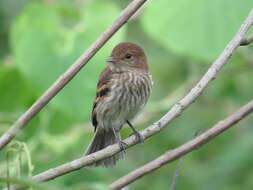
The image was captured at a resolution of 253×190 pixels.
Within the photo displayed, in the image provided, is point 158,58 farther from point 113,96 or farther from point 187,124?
point 113,96

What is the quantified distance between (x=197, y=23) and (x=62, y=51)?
3.10 ft

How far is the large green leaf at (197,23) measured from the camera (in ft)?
16.3

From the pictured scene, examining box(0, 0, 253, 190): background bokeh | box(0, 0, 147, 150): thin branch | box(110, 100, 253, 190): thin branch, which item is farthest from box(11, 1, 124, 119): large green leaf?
box(110, 100, 253, 190): thin branch

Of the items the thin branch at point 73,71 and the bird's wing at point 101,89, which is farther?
the bird's wing at point 101,89

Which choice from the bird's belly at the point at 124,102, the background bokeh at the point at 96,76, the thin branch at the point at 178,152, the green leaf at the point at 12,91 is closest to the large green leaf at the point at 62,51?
the background bokeh at the point at 96,76

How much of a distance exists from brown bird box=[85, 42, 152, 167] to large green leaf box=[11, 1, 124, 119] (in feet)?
0.35

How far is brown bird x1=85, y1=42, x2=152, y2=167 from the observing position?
5.17 metres

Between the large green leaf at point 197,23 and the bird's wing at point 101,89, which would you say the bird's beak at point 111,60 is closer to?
the bird's wing at point 101,89

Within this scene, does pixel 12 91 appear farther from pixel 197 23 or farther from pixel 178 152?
pixel 178 152

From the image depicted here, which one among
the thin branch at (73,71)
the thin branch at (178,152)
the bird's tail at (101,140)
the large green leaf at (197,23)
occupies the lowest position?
the bird's tail at (101,140)

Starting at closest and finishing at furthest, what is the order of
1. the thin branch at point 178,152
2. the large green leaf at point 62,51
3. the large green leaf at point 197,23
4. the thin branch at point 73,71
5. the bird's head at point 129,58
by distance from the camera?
the thin branch at point 178,152
the thin branch at point 73,71
the large green leaf at point 197,23
the large green leaf at point 62,51
the bird's head at point 129,58

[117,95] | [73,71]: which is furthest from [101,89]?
[73,71]

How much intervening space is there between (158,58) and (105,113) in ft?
5.16

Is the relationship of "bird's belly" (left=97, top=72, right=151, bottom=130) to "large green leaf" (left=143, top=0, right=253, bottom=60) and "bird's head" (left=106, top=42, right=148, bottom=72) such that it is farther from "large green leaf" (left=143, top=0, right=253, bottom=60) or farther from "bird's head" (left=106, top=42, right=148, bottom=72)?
"large green leaf" (left=143, top=0, right=253, bottom=60)
